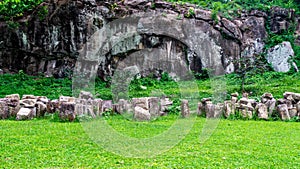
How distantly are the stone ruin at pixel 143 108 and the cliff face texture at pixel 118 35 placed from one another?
22.1 feet

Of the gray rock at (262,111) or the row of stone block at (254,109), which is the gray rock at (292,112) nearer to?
the row of stone block at (254,109)

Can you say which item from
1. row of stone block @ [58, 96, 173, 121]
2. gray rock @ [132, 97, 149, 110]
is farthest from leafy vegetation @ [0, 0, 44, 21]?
gray rock @ [132, 97, 149, 110]

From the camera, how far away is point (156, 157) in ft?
18.7

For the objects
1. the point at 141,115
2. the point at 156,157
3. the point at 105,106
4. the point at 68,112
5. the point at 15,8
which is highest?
the point at 15,8

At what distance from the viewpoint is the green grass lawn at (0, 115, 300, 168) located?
5312 millimetres

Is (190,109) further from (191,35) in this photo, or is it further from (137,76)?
(191,35)

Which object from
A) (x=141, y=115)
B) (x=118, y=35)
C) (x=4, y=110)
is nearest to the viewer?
(x=141, y=115)

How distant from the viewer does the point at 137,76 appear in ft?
54.8

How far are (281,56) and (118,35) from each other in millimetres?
8485

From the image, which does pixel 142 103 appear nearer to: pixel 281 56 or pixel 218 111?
pixel 218 111

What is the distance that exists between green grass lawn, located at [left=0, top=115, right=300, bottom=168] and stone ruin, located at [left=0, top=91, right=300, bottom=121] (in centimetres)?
68

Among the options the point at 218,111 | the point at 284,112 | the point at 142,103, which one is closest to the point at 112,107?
the point at 142,103

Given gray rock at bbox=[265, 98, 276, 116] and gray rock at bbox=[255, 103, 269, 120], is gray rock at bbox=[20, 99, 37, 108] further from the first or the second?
gray rock at bbox=[265, 98, 276, 116]

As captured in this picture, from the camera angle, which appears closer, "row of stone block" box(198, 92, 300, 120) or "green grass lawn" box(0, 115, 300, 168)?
"green grass lawn" box(0, 115, 300, 168)
